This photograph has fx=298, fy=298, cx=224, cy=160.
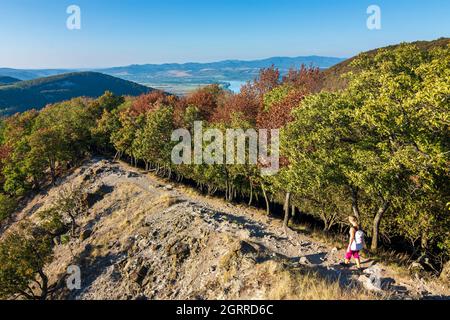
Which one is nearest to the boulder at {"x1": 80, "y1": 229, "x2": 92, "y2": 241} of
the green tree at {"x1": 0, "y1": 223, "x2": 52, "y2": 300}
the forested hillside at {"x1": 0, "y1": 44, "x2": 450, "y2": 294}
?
the forested hillside at {"x1": 0, "y1": 44, "x2": 450, "y2": 294}

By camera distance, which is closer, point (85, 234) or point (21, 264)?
point (21, 264)

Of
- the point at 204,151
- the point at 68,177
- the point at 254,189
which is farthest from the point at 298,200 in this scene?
the point at 68,177

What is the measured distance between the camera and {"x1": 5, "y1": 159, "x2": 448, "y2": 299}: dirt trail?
62.0 ft

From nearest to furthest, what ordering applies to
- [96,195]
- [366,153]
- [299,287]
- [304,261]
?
[299,287] → [304,261] → [366,153] → [96,195]

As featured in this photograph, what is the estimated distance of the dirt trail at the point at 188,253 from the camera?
18891mm

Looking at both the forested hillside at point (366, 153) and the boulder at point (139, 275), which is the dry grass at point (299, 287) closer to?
the forested hillside at point (366, 153)

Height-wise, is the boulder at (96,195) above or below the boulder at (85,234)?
above

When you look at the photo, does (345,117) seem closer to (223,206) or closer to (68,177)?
(223,206)

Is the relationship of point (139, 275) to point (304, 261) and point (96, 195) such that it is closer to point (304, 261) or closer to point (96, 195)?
point (304, 261)

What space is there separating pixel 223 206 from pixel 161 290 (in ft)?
52.5

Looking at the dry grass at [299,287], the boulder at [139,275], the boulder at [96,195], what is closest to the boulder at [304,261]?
the dry grass at [299,287]

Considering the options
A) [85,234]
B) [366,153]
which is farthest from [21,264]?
[366,153]

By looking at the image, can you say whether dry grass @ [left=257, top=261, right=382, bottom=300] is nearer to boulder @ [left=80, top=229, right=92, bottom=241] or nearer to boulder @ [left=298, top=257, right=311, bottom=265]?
boulder @ [left=298, top=257, right=311, bottom=265]

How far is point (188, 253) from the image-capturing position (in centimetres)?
2683
